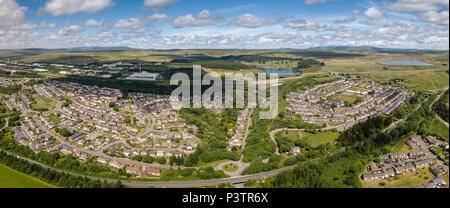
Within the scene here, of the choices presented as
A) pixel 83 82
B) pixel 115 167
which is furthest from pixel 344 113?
pixel 83 82

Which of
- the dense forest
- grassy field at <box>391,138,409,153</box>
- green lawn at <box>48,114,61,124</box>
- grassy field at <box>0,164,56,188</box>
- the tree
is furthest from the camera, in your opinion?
green lawn at <box>48,114,61,124</box>

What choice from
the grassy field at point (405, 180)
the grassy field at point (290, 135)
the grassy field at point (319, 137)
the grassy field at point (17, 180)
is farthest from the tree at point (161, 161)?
the grassy field at point (405, 180)

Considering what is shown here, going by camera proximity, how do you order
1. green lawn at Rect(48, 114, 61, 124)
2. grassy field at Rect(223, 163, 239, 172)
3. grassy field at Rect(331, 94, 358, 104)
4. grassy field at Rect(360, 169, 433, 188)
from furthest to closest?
1. grassy field at Rect(331, 94, 358, 104)
2. green lawn at Rect(48, 114, 61, 124)
3. grassy field at Rect(223, 163, 239, 172)
4. grassy field at Rect(360, 169, 433, 188)

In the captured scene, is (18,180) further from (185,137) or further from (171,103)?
(171,103)

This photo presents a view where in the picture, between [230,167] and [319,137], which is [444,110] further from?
[230,167]

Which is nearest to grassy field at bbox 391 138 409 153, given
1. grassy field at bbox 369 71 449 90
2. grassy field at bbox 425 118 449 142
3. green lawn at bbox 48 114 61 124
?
grassy field at bbox 425 118 449 142

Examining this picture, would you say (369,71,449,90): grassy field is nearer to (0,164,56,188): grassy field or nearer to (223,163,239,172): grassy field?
(223,163,239,172): grassy field

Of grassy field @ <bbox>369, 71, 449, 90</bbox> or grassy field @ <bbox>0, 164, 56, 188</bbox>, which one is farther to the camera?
grassy field @ <bbox>369, 71, 449, 90</bbox>
